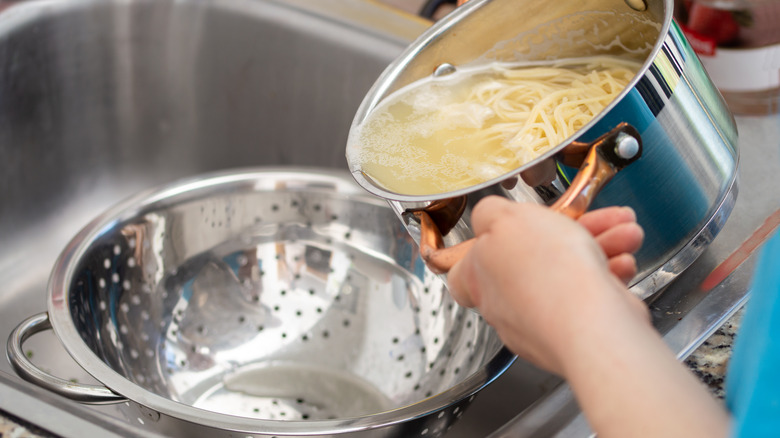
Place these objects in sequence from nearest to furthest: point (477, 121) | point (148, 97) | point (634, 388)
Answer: point (634, 388), point (477, 121), point (148, 97)

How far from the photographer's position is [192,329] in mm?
768

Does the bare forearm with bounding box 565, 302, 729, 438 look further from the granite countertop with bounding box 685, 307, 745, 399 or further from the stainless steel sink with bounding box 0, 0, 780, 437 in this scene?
the stainless steel sink with bounding box 0, 0, 780, 437

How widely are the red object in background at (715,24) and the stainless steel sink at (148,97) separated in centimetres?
32

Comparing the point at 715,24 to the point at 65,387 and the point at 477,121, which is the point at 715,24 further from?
the point at 65,387

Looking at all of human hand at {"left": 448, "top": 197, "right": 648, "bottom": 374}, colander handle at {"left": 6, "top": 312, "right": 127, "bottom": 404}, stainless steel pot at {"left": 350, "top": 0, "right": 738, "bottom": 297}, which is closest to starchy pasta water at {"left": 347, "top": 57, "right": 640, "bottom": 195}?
stainless steel pot at {"left": 350, "top": 0, "right": 738, "bottom": 297}

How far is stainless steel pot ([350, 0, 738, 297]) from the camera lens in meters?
0.45

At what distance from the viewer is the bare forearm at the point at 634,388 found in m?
0.32

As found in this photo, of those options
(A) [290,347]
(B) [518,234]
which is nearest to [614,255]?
(B) [518,234]

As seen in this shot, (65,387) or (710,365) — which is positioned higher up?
(65,387)

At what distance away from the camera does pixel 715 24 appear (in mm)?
819

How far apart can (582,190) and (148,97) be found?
0.80 m

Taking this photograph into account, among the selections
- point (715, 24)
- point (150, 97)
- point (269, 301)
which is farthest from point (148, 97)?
point (715, 24)

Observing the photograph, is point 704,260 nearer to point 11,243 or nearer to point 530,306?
point 530,306

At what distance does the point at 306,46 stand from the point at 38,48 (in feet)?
1.14
